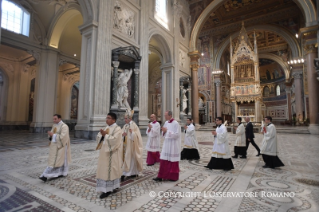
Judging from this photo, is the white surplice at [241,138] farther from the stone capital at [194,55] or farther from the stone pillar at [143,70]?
the stone capital at [194,55]

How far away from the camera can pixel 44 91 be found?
1245cm

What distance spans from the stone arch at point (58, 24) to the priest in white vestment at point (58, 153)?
11.1 meters

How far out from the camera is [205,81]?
79.0ft

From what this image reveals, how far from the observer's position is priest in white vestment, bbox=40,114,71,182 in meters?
3.31

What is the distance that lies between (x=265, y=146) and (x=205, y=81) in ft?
66.5

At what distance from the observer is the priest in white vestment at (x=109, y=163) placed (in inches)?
104

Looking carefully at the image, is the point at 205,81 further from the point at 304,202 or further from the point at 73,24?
the point at 304,202

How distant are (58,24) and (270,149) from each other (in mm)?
14144

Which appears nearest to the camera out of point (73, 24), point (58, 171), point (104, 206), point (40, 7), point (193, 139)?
point (104, 206)

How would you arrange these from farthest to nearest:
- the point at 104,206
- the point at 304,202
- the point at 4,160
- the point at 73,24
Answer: the point at 73,24
the point at 4,160
the point at 304,202
the point at 104,206

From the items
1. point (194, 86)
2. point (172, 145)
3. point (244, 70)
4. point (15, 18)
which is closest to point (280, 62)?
point (244, 70)

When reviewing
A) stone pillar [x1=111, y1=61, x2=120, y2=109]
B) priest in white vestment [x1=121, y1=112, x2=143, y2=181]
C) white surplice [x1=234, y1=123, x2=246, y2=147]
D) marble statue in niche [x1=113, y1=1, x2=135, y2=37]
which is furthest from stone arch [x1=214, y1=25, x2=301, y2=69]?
priest in white vestment [x1=121, y1=112, x2=143, y2=181]

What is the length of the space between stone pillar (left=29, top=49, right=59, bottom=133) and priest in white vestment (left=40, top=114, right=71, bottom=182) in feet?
34.5

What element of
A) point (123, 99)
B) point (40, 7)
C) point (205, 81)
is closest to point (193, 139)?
point (123, 99)
